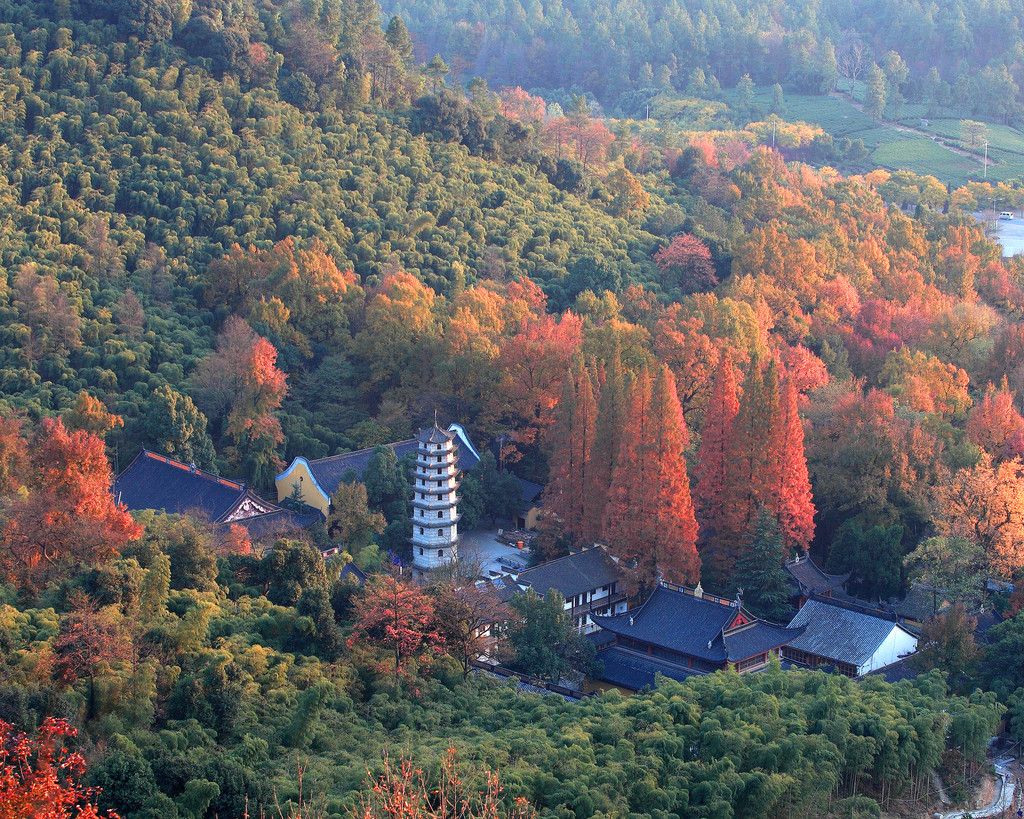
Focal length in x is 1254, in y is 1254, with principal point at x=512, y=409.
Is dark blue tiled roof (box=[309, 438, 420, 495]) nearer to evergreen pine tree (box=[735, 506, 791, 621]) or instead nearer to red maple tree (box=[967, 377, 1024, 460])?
evergreen pine tree (box=[735, 506, 791, 621])

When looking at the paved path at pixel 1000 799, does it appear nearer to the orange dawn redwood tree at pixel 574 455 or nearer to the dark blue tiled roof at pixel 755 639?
the dark blue tiled roof at pixel 755 639

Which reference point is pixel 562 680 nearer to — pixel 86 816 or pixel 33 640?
pixel 33 640

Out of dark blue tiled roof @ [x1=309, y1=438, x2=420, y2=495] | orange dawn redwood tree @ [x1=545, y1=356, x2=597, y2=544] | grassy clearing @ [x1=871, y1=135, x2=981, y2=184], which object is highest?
grassy clearing @ [x1=871, y1=135, x2=981, y2=184]

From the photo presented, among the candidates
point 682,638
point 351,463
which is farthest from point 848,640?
point 351,463

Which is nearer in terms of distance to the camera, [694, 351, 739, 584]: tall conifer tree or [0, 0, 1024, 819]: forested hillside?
[0, 0, 1024, 819]: forested hillside

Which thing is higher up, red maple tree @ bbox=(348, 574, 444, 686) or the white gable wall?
red maple tree @ bbox=(348, 574, 444, 686)

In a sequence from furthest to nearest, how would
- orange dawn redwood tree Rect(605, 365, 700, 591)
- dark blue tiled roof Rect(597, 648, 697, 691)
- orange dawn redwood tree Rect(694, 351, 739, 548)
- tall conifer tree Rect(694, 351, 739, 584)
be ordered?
orange dawn redwood tree Rect(694, 351, 739, 548) → tall conifer tree Rect(694, 351, 739, 584) → orange dawn redwood tree Rect(605, 365, 700, 591) → dark blue tiled roof Rect(597, 648, 697, 691)

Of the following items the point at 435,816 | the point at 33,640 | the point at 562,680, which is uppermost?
the point at 435,816

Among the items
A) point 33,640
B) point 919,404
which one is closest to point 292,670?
point 33,640

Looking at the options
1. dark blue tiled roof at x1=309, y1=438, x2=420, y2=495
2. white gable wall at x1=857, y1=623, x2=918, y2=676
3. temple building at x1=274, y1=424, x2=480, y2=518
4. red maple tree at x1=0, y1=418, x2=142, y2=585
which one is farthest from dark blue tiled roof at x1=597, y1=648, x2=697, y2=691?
red maple tree at x1=0, y1=418, x2=142, y2=585
